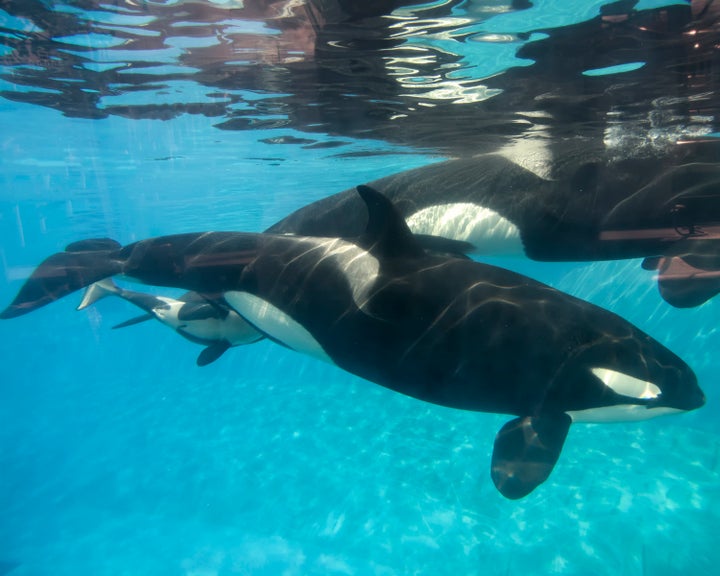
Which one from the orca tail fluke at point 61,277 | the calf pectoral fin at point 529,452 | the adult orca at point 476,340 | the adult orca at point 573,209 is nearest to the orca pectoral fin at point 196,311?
the orca tail fluke at point 61,277

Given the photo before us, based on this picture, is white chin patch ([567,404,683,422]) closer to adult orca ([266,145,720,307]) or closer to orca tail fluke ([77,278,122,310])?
adult orca ([266,145,720,307])

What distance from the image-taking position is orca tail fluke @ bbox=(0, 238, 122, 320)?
6.28m

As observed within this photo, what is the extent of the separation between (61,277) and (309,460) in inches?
456

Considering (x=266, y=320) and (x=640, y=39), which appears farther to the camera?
(x=640, y=39)

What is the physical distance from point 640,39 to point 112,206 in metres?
30.0

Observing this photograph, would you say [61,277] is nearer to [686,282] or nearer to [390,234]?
[390,234]

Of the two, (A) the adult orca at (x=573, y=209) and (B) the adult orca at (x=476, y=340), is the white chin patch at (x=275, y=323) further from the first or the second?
(A) the adult orca at (x=573, y=209)

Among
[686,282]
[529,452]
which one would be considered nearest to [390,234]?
[529,452]

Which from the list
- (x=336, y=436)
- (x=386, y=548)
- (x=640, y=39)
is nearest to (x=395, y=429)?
(x=336, y=436)

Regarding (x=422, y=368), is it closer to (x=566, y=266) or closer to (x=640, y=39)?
(x=640, y=39)

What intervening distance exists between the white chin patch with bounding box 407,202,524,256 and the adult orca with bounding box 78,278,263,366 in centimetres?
310

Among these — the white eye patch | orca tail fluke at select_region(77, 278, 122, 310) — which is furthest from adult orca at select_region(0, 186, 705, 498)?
orca tail fluke at select_region(77, 278, 122, 310)

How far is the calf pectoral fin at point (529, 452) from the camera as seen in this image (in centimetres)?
415

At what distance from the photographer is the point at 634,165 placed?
221 inches
